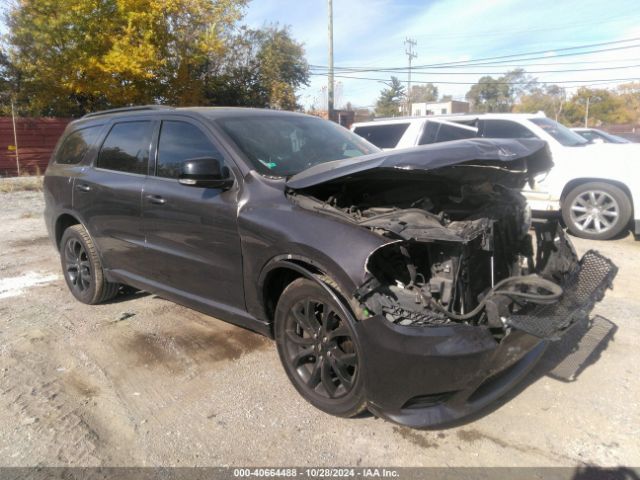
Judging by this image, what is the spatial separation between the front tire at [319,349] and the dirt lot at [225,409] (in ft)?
0.47

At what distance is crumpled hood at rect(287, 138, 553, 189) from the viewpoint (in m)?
2.66

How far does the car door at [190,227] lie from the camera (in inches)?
132

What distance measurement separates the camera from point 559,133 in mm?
8258

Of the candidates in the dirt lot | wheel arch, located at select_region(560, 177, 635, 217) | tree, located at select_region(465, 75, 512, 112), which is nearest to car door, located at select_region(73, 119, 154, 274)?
the dirt lot

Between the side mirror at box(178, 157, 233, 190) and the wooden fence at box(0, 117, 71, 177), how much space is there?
20.6m

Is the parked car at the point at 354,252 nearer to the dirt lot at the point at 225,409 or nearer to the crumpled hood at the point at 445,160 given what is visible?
the crumpled hood at the point at 445,160

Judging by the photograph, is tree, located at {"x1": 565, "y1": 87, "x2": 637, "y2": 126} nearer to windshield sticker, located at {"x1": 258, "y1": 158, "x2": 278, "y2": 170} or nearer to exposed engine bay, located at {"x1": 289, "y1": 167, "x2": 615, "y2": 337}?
exposed engine bay, located at {"x1": 289, "y1": 167, "x2": 615, "y2": 337}

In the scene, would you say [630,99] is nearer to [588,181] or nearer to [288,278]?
[588,181]

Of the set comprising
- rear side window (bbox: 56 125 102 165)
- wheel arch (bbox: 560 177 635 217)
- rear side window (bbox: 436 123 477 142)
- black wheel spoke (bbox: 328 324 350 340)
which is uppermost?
rear side window (bbox: 436 123 477 142)


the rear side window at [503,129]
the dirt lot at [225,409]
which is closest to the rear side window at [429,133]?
the rear side window at [503,129]

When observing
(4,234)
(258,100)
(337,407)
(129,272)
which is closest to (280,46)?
(258,100)

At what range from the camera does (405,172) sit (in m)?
2.83

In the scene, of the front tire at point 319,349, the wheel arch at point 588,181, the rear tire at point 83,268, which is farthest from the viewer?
the wheel arch at point 588,181

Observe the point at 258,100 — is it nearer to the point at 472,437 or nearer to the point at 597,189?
the point at 597,189
